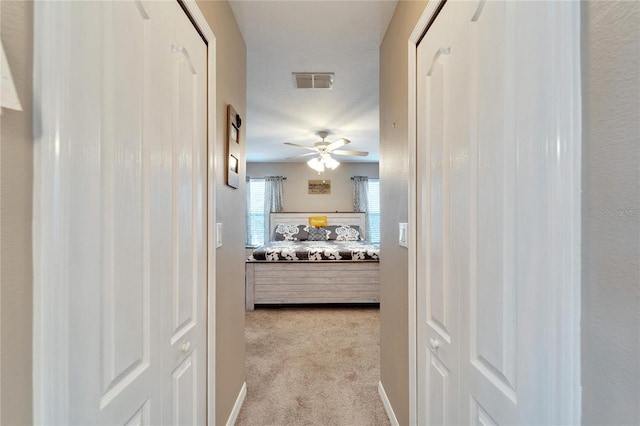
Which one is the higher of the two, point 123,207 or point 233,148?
point 233,148

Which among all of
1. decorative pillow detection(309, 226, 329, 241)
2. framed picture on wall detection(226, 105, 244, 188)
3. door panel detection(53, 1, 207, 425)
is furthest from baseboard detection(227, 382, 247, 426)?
decorative pillow detection(309, 226, 329, 241)

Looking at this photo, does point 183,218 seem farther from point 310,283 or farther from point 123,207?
point 310,283

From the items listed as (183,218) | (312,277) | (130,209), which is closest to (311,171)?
(312,277)

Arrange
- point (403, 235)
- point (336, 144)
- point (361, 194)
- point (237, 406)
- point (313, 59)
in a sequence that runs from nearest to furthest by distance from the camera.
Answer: point (403, 235) < point (237, 406) < point (313, 59) < point (336, 144) < point (361, 194)

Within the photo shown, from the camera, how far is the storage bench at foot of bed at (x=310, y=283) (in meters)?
4.01

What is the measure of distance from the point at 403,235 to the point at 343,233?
442 cm

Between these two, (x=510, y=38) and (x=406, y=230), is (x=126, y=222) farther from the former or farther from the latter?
(x=406, y=230)

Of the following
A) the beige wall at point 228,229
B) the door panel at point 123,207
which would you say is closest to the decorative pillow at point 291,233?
the beige wall at point 228,229

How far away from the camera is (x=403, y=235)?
148 centimetres

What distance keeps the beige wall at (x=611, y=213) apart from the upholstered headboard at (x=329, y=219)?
6.13m

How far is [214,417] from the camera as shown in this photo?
4.51ft

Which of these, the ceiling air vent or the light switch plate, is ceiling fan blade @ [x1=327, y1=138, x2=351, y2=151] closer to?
the ceiling air vent

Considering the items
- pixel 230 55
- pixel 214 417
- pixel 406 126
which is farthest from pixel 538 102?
pixel 214 417

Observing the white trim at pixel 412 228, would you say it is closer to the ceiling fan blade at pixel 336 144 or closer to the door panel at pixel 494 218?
the door panel at pixel 494 218
